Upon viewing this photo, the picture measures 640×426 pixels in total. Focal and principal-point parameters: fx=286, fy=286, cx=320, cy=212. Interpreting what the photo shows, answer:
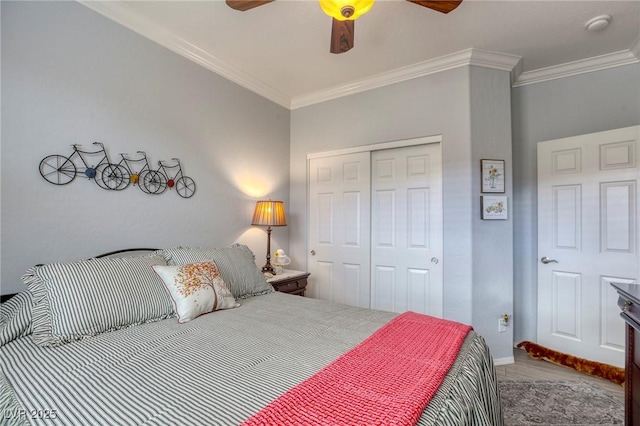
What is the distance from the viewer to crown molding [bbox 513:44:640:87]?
2436 millimetres

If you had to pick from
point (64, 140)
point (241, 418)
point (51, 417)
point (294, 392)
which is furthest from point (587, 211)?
point (64, 140)

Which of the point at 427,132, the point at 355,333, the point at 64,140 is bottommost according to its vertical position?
the point at 355,333

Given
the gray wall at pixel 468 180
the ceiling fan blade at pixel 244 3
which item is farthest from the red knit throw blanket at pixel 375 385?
the ceiling fan blade at pixel 244 3

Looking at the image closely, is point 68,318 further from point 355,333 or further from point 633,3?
point 633,3

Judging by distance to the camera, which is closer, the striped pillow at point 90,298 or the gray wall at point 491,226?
the striped pillow at point 90,298

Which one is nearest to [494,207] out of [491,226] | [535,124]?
[491,226]

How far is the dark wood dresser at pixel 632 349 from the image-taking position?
1264 millimetres

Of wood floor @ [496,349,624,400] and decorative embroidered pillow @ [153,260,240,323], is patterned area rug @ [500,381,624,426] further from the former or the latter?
decorative embroidered pillow @ [153,260,240,323]

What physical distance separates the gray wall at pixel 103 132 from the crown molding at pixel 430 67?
1088 millimetres

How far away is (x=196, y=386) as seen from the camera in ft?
2.90

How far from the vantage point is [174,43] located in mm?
2268

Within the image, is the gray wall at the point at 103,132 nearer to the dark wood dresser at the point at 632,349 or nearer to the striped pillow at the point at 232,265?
the striped pillow at the point at 232,265

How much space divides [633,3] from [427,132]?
1.48 metres

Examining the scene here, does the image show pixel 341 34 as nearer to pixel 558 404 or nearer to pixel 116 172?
pixel 116 172
